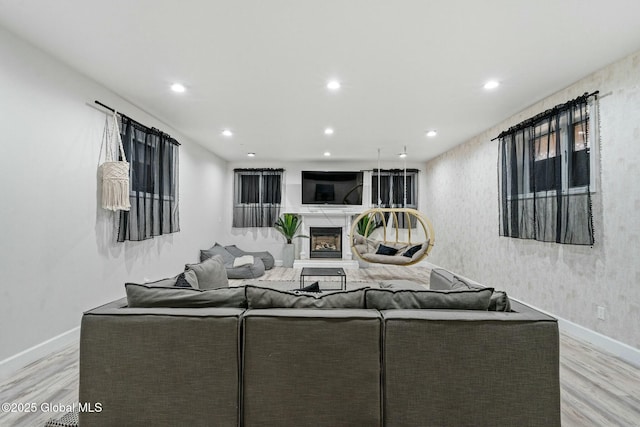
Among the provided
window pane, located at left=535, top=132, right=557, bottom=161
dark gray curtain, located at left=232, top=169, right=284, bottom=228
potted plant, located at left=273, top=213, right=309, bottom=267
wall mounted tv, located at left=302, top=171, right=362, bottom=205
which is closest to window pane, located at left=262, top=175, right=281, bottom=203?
dark gray curtain, located at left=232, top=169, right=284, bottom=228

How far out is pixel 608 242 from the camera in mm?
2824

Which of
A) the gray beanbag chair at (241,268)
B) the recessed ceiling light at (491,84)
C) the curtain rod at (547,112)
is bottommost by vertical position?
the gray beanbag chair at (241,268)

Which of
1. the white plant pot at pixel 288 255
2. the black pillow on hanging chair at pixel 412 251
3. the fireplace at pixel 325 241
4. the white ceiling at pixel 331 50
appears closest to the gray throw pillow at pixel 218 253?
the white plant pot at pixel 288 255

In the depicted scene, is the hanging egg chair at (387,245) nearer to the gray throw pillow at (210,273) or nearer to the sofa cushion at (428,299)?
the gray throw pillow at (210,273)

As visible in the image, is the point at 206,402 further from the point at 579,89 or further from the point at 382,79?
the point at 579,89

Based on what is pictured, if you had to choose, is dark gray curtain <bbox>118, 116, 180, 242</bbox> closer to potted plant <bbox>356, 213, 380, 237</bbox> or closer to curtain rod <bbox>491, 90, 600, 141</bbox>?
potted plant <bbox>356, 213, 380, 237</bbox>

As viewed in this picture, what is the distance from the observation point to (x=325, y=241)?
7.69 meters

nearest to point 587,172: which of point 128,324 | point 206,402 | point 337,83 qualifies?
point 337,83

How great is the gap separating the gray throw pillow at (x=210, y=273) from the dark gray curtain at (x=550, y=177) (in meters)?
3.56

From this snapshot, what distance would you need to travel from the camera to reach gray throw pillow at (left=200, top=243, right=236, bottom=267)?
606cm

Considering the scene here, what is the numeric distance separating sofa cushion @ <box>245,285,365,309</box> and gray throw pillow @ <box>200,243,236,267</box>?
463 centimetres

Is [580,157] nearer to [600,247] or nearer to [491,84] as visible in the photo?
[600,247]

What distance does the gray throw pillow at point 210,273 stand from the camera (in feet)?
9.37

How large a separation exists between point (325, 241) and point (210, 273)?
4.82 meters
